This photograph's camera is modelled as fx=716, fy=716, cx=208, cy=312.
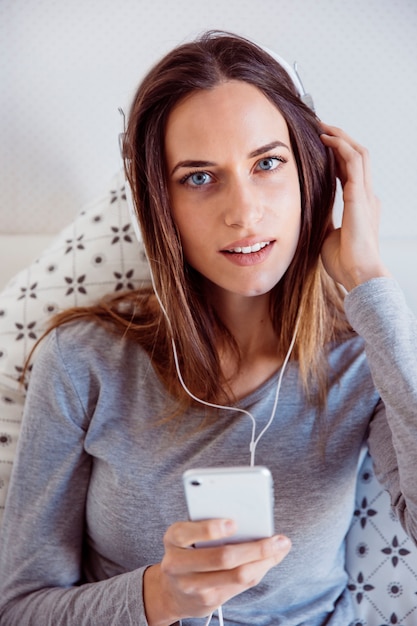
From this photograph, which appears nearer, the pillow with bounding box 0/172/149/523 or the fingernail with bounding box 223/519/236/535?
the fingernail with bounding box 223/519/236/535

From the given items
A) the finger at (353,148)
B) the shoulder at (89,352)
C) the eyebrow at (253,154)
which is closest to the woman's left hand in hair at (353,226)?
the finger at (353,148)

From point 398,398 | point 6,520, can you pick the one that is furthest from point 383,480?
point 6,520

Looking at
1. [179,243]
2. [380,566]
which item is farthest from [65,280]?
[380,566]

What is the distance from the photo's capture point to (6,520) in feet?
3.36

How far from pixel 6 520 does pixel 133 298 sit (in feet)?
1.25

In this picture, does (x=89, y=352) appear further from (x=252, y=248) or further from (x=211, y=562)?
(x=211, y=562)

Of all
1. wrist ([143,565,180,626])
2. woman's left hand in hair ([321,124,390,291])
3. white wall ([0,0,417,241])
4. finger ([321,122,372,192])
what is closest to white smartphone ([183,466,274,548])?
wrist ([143,565,180,626])

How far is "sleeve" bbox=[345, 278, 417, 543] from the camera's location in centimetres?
86

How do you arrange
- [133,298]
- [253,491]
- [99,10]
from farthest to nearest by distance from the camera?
[99,10] → [133,298] → [253,491]

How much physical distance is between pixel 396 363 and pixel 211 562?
332mm

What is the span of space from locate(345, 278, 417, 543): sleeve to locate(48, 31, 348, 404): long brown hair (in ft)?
0.39

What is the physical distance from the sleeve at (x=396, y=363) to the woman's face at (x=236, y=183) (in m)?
0.13

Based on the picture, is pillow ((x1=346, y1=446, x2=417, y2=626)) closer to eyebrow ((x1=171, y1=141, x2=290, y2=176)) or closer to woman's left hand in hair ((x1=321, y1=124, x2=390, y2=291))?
woman's left hand in hair ((x1=321, y1=124, x2=390, y2=291))

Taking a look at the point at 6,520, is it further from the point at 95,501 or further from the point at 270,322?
the point at 270,322
